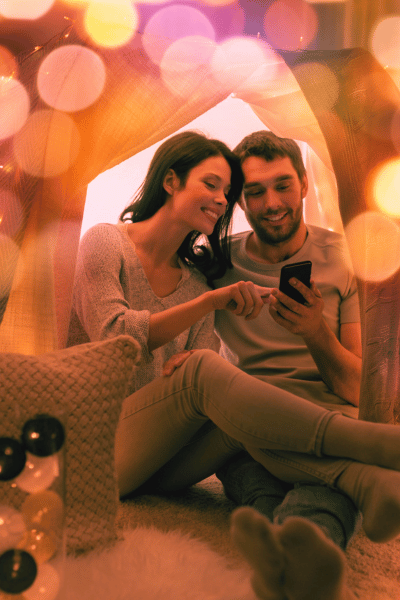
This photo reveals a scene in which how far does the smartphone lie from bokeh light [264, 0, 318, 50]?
2.39 feet

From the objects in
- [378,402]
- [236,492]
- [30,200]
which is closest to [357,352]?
[378,402]

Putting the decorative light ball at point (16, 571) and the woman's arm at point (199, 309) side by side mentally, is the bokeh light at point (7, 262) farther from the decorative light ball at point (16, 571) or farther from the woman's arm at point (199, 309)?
the decorative light ball at point (16, 571)

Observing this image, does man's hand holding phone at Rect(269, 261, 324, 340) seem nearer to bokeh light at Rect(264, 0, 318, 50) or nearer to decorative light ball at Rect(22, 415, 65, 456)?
decorative light ball at Rect(22, 415, 65, 456)

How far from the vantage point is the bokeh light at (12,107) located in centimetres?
114

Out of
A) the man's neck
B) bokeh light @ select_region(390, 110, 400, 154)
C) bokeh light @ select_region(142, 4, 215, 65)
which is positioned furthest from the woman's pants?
bokeh light @ select_region(142, 4, 215, 65)

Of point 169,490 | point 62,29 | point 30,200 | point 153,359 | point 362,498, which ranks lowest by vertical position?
point 169,490

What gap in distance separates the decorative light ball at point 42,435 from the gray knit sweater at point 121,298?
1.38ft

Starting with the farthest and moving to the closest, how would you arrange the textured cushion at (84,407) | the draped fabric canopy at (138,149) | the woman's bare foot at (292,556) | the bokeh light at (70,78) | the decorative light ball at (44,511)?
the bokeh light at (70,78) → the draped fabric canopy at (138,149) → the textured cushion at (84,407) → the decorative light ball at (44,511) → the woman's bare foot at (292,556)

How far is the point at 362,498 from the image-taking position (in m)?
0.69

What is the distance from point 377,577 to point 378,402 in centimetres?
37

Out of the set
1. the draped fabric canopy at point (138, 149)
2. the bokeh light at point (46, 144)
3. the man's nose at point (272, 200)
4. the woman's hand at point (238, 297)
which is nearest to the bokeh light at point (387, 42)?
the draped fabric canopy at point (138, 149)

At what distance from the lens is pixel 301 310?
1.08 meters

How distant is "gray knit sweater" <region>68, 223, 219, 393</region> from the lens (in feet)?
3.38

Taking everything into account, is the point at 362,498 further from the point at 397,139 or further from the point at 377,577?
Result: the point at 397,139
